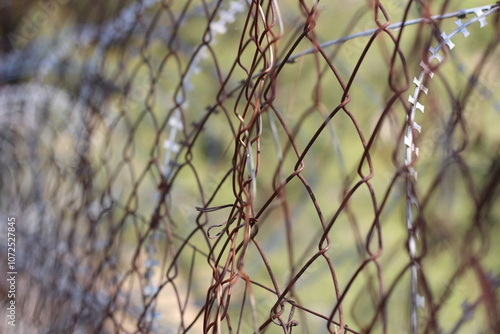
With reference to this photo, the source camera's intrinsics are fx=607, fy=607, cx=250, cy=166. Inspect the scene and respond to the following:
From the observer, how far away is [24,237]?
61.2 inches

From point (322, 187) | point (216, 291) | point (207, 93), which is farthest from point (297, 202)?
point (216, 291)

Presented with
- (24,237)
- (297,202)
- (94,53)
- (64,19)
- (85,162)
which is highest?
(64,19)

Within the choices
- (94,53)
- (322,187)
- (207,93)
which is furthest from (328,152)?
(94,53)

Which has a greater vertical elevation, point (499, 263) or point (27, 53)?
point (27, 53)

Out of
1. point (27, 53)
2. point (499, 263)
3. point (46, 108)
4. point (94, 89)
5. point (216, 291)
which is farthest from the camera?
point (27, 53)

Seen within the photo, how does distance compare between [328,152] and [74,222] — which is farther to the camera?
[328,152]

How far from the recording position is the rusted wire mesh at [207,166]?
86 cm

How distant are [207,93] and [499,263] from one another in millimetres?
1110

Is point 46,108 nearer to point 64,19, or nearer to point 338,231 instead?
point 64,19

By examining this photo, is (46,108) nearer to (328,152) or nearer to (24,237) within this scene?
(24,237)

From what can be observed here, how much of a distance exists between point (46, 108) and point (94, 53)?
0.21m

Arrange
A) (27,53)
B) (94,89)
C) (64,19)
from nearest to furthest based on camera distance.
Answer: (94,89)
(27,53)
(64,19)

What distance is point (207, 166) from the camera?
2.16m

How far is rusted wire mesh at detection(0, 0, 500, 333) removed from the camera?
86 cm
